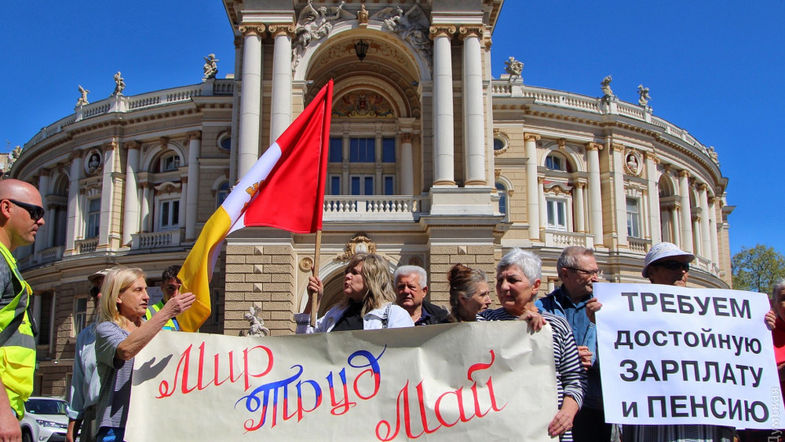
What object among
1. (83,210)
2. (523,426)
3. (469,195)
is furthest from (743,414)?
(83,210)

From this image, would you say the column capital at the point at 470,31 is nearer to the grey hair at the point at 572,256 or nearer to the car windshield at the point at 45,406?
the car windshield at the point at 45,406

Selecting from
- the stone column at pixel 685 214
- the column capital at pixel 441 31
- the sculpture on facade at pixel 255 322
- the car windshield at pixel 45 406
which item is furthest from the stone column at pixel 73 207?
the stone column at pixel 685 214

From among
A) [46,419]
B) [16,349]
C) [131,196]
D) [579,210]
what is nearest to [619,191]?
[579,210]

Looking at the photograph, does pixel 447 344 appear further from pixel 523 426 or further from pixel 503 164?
pixel 503 164

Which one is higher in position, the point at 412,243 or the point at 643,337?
the point at 412,243

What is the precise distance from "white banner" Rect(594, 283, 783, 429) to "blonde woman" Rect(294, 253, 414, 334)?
65.1 inches

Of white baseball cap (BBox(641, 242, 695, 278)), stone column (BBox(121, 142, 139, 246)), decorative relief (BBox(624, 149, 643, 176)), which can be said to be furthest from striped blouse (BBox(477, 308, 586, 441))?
decorative relief (BBox(624, 149, 643, 176))

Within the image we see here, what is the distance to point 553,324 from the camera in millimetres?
4934

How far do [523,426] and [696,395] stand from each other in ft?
3.96

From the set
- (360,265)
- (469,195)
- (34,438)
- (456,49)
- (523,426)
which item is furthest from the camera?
(456,49)

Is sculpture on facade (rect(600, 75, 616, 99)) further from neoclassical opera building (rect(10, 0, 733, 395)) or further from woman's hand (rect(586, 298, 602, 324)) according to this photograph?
woman's hand (rect(586, 298, 602, 324))

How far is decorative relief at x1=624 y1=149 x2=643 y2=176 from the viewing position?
34.4 m

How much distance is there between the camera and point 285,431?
195 inches

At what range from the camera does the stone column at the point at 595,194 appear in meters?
33.0
